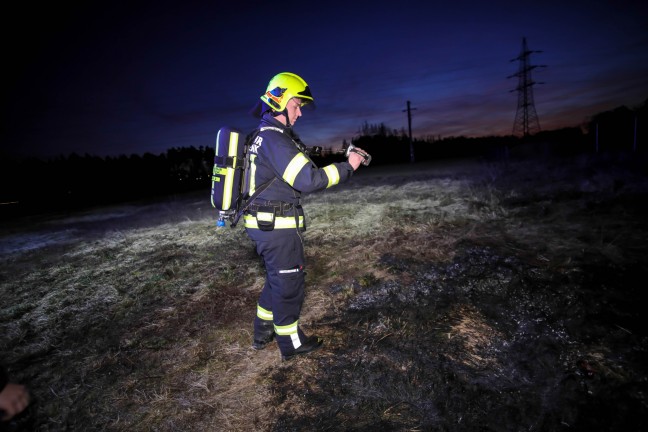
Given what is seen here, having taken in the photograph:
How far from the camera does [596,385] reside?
2244 mm

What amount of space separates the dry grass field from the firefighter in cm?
50

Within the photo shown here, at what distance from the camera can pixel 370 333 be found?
3174 millimetres

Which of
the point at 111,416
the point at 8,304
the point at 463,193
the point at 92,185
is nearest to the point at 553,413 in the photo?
the point at 111,416

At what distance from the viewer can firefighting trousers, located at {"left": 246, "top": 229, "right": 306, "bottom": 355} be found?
9.07ft

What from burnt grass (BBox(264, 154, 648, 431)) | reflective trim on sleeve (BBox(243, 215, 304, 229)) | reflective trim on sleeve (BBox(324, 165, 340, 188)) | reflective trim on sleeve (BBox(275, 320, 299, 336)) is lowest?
burnt grass (BBox(264, 154, 648, 431))

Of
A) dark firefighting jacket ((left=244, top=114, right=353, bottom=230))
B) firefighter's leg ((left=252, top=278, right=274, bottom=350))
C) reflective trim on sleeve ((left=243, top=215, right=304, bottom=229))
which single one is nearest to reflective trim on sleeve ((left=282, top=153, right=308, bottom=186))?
dark firefighting jacket ((left=244, top=114, right=353, bottom=230))

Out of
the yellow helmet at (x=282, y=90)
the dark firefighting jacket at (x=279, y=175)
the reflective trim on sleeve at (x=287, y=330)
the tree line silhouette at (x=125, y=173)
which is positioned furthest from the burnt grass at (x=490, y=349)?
the tree line silhouette at (x=125, y=173)

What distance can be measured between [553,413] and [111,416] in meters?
3.31

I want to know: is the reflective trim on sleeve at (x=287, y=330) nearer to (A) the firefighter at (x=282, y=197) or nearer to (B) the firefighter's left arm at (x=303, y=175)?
(A) the firefighter at (x=282, y=197)

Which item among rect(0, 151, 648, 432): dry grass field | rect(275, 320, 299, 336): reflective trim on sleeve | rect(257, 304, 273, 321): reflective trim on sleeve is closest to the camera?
rect(0, 151, 648, 432): dry grass field

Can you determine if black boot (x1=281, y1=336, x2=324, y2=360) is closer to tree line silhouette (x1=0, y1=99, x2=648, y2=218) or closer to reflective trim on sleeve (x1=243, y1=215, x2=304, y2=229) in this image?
reflective trim on sleeve (x1=243, y1=215, x2=304, y2=229)

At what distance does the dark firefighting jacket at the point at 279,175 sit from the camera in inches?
102

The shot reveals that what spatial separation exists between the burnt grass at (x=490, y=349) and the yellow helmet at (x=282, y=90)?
243cm

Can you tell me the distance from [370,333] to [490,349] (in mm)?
1112
